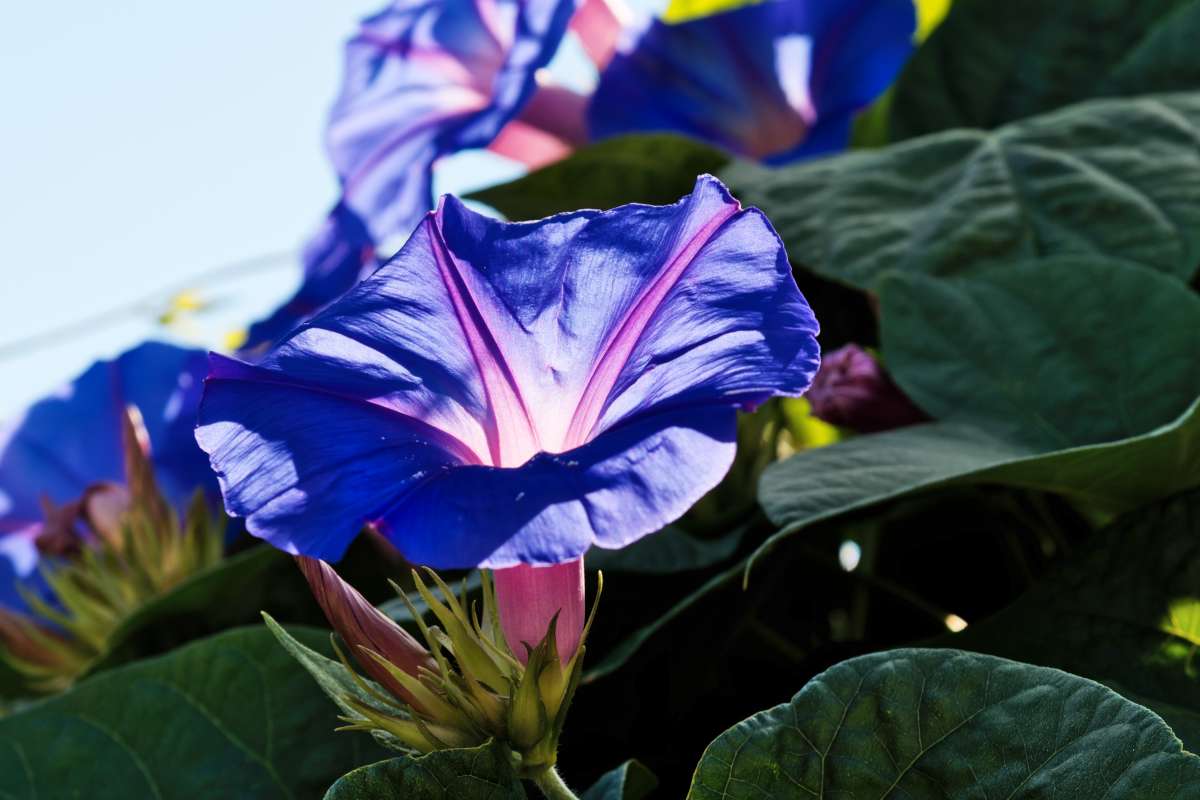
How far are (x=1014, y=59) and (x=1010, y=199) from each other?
26 centimetres

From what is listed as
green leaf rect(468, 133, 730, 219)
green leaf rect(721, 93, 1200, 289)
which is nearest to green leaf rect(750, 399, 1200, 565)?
green leaf rect(721, 93, 1200, 289)

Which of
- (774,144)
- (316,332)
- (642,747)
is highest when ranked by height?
(316,332)

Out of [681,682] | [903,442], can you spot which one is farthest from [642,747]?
[903,442]

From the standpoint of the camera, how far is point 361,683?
Result: 16.8 inches

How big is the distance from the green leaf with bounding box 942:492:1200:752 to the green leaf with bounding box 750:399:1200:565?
0.02 meters

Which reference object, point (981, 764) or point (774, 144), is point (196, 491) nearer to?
point (774, 144)

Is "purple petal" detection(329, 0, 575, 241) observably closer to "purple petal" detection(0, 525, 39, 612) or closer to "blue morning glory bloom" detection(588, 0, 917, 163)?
"blue morning glory bloom" detection(588, 0, 917, 163)

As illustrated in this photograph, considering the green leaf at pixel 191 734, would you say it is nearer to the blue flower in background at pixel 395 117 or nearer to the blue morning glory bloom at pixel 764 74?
the blue flower in background at pixel 395 117

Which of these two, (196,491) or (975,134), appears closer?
(975,134)

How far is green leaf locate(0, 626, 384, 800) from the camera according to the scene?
575 millimetres

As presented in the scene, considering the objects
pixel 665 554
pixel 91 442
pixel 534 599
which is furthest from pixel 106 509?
pixel 534 599

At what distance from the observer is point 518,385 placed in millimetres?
440

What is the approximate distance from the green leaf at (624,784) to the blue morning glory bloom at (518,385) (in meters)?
0.11

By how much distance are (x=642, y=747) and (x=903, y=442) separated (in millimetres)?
177
